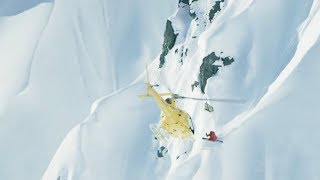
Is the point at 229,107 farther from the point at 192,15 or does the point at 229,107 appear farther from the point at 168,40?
the point at 168,40

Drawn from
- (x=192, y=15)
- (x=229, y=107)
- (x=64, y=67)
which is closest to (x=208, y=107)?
(x=229, y=107)

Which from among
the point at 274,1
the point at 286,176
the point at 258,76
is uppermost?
the point at 274,1

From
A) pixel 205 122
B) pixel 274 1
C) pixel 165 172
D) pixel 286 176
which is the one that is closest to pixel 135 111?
pixel 165 172

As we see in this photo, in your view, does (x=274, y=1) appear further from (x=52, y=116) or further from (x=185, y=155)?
(x=52, y=116)

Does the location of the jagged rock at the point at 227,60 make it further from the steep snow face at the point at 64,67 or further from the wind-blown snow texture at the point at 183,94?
the steep snow face at the point at 64,67

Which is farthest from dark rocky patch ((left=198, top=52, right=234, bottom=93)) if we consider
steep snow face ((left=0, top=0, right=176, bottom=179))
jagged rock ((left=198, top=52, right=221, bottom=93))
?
steep snow face ((left=0, top=0, right=176, bottom=179))

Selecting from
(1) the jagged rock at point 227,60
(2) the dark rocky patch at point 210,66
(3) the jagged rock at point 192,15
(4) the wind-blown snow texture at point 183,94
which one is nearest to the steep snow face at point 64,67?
(4) the wind-blown snow texture at point 183,94
